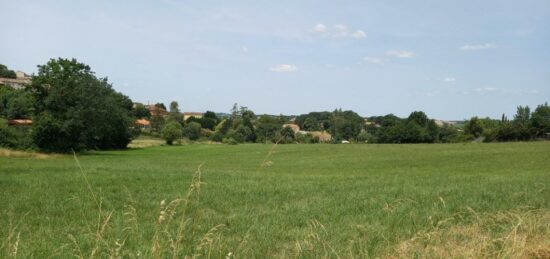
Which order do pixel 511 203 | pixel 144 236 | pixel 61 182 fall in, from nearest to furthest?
pixel 144 236, pixel 511 203, pixel 61 182

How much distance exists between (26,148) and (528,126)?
3884 inches

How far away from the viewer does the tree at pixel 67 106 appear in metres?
55.2

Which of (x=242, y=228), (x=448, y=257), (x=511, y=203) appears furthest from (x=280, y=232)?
(x=511, y=203)

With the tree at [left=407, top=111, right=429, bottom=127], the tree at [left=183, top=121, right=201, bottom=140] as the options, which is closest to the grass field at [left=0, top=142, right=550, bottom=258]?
the tree at [left=183, top=121, right=201, bottom=140]

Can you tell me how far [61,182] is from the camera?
13.5m

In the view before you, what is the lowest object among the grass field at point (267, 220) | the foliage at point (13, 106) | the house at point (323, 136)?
the house at point (323, 136)

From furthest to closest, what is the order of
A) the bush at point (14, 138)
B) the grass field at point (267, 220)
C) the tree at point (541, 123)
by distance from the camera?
the tree at point (541, 123), the bush at point (14, 138), the grass field at point (267, 220)

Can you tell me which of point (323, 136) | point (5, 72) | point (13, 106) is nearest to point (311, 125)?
point (323, 136)

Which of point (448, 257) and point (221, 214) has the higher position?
point (448, 257)

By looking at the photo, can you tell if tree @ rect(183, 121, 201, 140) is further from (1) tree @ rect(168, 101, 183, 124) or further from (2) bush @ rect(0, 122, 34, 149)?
(2) bush @ rect(0, 122, 34, 149)

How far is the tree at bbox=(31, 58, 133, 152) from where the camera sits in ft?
181

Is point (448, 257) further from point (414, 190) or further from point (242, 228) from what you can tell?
point (414, 190)

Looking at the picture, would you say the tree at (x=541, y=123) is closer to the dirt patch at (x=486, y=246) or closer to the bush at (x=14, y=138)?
the bush at (x=14, y=138)

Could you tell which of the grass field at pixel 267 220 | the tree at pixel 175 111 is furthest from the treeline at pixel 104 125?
the tree at pixel 175 111
